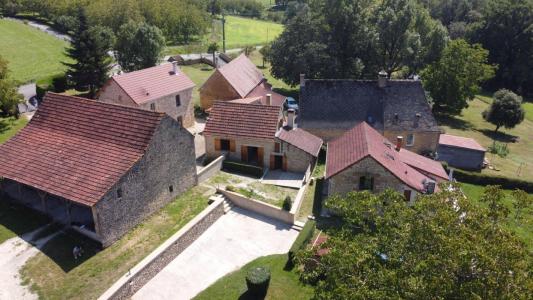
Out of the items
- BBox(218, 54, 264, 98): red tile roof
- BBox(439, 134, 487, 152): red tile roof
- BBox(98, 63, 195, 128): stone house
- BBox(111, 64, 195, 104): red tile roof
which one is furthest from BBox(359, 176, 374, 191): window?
BBox(111, 64, 195, 104): red tile roof

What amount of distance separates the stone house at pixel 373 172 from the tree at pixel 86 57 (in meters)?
34.3

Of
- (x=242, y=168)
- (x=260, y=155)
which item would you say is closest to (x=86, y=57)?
(x=242, y=168)

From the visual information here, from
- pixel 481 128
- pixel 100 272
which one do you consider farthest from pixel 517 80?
pixel 100 272

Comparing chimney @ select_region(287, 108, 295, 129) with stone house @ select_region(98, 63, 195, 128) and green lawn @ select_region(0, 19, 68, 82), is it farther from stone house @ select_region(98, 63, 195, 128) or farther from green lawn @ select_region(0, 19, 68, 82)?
green lawn @ select_region(0, 19, 68, 82)

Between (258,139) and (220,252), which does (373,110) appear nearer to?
(258,139)

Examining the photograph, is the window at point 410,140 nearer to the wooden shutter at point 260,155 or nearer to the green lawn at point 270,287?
the wooden shutter at point 260,155

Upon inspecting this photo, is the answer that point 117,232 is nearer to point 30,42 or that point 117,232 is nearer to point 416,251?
point 416,251

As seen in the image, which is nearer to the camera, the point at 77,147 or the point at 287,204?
the point at 77,147

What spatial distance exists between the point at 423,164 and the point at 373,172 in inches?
306

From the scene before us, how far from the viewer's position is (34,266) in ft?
85.5

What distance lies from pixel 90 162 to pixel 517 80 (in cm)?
8306

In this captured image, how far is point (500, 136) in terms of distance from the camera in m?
60.2

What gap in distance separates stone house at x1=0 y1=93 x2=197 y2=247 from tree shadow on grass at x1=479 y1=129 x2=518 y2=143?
44.8 metres

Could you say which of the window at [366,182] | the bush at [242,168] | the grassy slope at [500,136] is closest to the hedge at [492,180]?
the grassy slope at [500,136]
